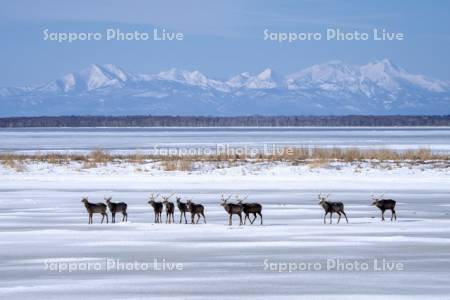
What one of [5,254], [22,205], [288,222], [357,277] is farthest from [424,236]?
[22,205]

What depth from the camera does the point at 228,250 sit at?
46.2ft

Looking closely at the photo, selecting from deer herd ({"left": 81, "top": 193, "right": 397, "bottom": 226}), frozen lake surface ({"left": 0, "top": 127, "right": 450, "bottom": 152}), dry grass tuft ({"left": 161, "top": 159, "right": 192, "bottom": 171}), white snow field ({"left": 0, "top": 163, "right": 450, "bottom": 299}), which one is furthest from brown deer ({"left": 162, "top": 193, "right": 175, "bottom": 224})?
frozen lake surface ({"left": 0, "top": 127, "right": 450, "bottom": 152})

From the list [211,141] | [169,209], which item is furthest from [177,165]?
[211,141]

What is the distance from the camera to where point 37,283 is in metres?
11.3

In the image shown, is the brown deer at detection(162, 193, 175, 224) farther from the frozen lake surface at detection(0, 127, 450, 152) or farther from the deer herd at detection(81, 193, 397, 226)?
the frozen lake surface at detection(0, 127, 450, 152)

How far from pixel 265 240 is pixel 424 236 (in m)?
2.71

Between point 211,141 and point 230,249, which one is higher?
point 211,141

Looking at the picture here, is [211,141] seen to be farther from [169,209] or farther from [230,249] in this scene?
[230,249]

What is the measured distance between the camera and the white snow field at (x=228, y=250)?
10930mm

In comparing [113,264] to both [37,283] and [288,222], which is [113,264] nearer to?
[37,283]

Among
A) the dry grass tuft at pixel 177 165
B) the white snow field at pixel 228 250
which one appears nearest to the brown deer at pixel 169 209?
the white snow field at pixel 228 250

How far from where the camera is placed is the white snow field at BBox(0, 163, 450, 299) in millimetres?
10930

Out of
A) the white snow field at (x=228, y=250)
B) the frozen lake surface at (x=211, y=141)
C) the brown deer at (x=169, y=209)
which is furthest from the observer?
the frozen lake surface at (x=211, y=141)

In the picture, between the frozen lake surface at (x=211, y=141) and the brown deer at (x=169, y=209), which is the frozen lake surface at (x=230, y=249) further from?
the frozen lake surface at (x=211, y=141)
